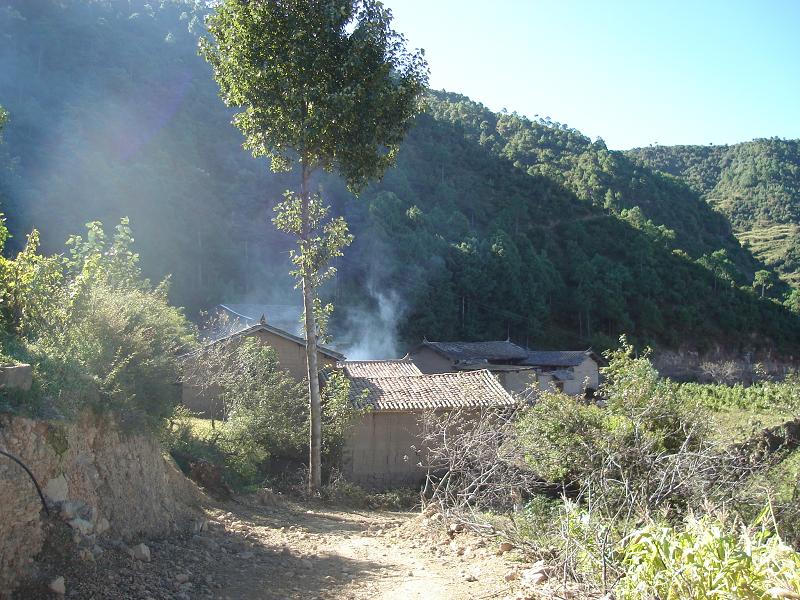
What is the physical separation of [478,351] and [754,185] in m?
71.8

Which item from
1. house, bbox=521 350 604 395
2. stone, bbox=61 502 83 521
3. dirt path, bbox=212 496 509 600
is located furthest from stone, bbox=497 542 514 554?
house, bbox=521 350 604 395

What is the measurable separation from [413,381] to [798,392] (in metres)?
15.7

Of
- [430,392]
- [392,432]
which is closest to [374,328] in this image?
[430,392]

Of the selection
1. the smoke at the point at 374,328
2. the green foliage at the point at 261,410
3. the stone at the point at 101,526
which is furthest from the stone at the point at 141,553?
the smoke at the point at 374,328

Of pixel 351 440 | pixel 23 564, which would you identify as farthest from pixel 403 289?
pixel 23 564

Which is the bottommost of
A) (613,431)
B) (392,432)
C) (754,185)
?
(392,432)

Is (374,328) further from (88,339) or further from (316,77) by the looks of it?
(88,339)

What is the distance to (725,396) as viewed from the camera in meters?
37.6

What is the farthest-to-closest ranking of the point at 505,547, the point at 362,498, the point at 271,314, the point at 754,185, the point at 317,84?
the point at 754,185, the point at 271,314, the point at 362,498, the point at 317,84, the point at 505,547

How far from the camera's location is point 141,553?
6293mm

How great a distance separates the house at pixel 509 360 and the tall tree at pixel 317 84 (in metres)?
27.9

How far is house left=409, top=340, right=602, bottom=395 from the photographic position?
1656 inches

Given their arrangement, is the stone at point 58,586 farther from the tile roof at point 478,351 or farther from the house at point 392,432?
the tile roof at point 478,351

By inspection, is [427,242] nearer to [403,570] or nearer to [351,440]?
[351,440]
